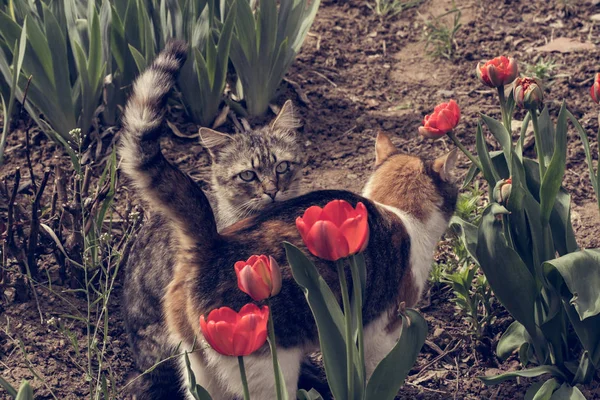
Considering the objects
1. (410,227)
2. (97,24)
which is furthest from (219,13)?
(410,227)

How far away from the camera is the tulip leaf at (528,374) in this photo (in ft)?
9.68

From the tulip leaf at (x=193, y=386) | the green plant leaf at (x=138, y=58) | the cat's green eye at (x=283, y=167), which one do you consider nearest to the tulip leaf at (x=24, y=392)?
the tulip leaf at (x=193, y=386)

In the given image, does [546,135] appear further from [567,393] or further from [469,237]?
[567,393]

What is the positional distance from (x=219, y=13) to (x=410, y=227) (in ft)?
6.25

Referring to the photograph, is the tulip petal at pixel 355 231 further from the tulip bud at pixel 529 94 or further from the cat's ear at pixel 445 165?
the cat's ear at pixel 445 165

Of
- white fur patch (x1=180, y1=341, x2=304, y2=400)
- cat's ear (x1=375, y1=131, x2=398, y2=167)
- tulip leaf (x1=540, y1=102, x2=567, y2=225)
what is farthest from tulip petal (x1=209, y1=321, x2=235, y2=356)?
cat's ear (x1=375, y1=131, x2=398, y2=167)

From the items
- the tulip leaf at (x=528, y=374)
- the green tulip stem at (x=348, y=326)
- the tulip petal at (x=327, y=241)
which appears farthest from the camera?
the tulip leaf at (x=528, y=374)

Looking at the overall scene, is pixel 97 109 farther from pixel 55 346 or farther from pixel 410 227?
pixel 410 227

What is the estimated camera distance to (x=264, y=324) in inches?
80.4

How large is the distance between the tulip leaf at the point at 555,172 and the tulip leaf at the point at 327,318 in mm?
910

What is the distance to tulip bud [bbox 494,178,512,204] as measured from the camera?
2850 millimetres

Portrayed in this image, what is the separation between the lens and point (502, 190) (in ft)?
9.38

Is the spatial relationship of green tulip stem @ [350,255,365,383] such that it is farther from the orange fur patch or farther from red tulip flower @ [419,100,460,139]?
the orange fur patch

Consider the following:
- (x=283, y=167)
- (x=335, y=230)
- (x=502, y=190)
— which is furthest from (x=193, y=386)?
(x=283, y=167)
